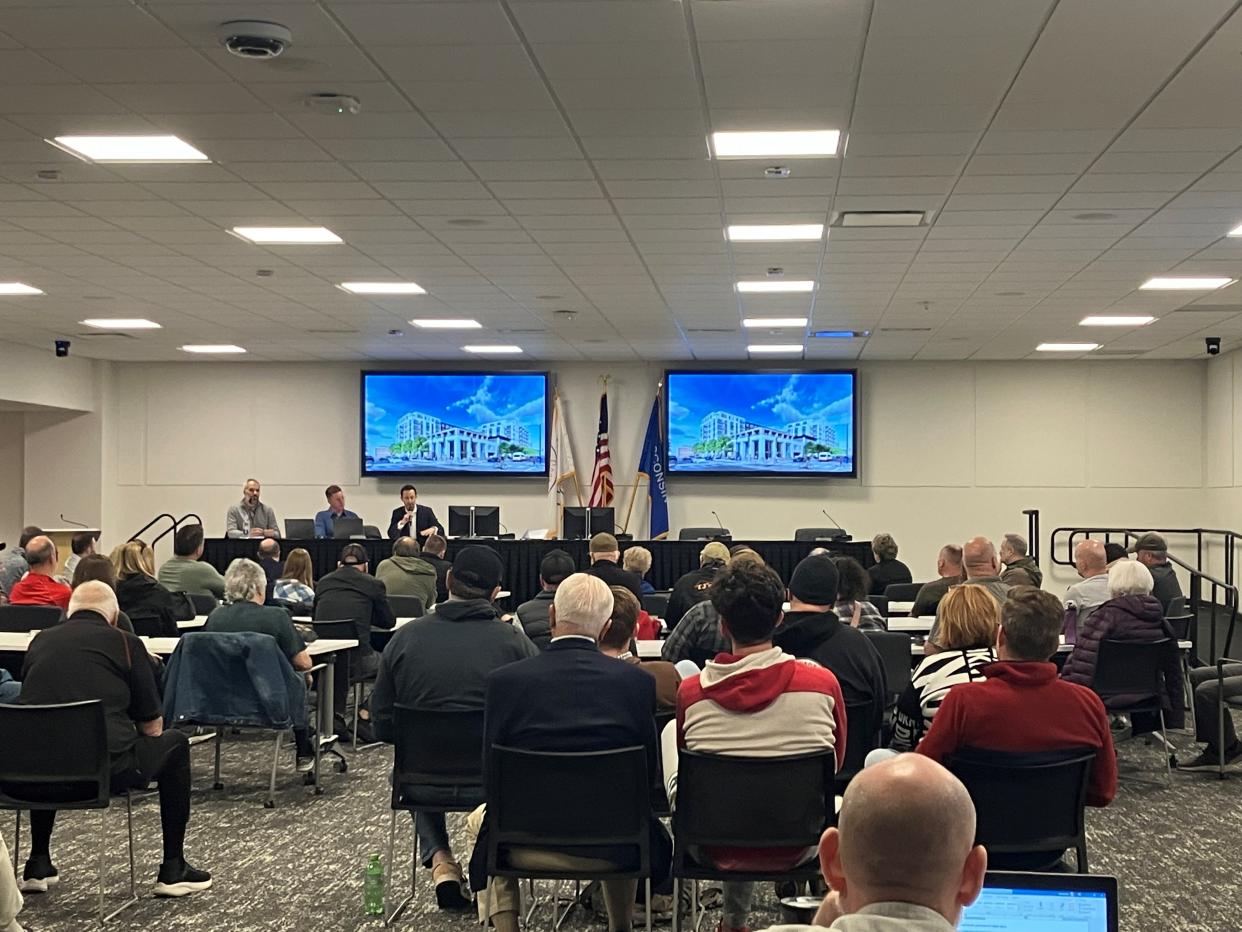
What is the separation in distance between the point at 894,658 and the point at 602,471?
1080 centimetres

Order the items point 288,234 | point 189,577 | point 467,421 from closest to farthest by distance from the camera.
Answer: point 288,234, point 189,577, point 467,421

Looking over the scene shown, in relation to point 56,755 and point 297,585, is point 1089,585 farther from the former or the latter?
point 56,755

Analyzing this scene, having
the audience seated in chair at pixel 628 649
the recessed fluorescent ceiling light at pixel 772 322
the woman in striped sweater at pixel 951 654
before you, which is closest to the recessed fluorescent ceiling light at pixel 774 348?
the recessed fluorescent ceiling light at pixel 772 322

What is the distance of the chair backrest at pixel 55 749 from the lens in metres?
4.55

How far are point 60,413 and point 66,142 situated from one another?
12.2 m

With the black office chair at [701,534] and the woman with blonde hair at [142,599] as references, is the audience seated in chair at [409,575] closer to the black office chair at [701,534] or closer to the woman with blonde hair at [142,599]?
the woman with blonde hair at [142,599]

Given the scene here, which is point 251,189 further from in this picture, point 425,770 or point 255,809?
point 425,770

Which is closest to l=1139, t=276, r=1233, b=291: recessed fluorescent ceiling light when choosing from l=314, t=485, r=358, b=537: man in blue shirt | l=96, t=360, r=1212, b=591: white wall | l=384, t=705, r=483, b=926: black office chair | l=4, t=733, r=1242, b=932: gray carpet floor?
l=4, t=733, r=1242, b=932: gray carpet floor

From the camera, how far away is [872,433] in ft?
56.8

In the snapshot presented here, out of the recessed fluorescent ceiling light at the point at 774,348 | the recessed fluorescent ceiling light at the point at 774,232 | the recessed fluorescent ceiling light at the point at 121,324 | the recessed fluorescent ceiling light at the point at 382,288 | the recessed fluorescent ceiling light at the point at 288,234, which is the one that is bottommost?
the recessed fluorescent ceiling light at the point at 774,348

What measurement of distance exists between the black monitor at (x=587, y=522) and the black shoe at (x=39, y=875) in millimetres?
10199

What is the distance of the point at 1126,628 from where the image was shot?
6.86m

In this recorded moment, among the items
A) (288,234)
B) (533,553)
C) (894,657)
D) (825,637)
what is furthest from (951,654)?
(533,553)

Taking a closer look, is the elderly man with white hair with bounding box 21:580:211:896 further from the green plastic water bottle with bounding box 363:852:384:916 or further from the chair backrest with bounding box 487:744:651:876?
the chair backrest with bounding box 487:744:651:876
